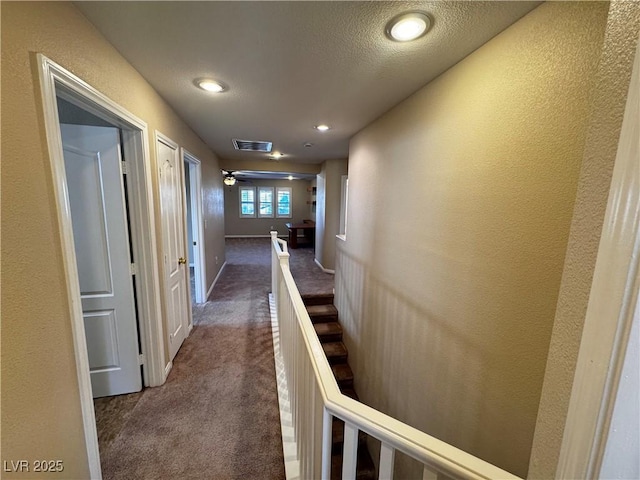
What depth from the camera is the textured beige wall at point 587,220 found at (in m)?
0.48

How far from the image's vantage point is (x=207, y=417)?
1.83 metres

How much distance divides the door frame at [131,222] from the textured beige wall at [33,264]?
29mm

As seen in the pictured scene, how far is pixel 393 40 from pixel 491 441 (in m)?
2.01

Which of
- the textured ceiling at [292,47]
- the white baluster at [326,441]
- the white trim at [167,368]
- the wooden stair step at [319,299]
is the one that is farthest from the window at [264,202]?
the white baluster at [326,441]

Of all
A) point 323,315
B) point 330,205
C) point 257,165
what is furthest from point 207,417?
point 257,165

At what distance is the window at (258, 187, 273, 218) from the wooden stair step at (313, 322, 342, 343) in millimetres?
6888

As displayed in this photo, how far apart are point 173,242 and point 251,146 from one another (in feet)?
7.23

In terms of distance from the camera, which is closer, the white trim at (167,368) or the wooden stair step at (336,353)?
the white trim at (167,368)

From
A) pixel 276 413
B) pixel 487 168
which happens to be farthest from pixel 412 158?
pixel 276 413

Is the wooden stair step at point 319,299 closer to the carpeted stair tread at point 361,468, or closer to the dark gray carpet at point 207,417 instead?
the dark gray carpet at point 207,417

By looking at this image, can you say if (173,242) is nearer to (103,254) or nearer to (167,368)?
(103,254)

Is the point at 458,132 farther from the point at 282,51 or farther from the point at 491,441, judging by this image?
the point at 491,441

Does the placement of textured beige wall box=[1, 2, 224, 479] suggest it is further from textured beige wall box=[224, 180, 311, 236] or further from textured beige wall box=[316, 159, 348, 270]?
textured beige wall box=[224, 180, 311, 236]

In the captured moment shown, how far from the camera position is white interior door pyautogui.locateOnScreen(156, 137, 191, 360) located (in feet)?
7.41
